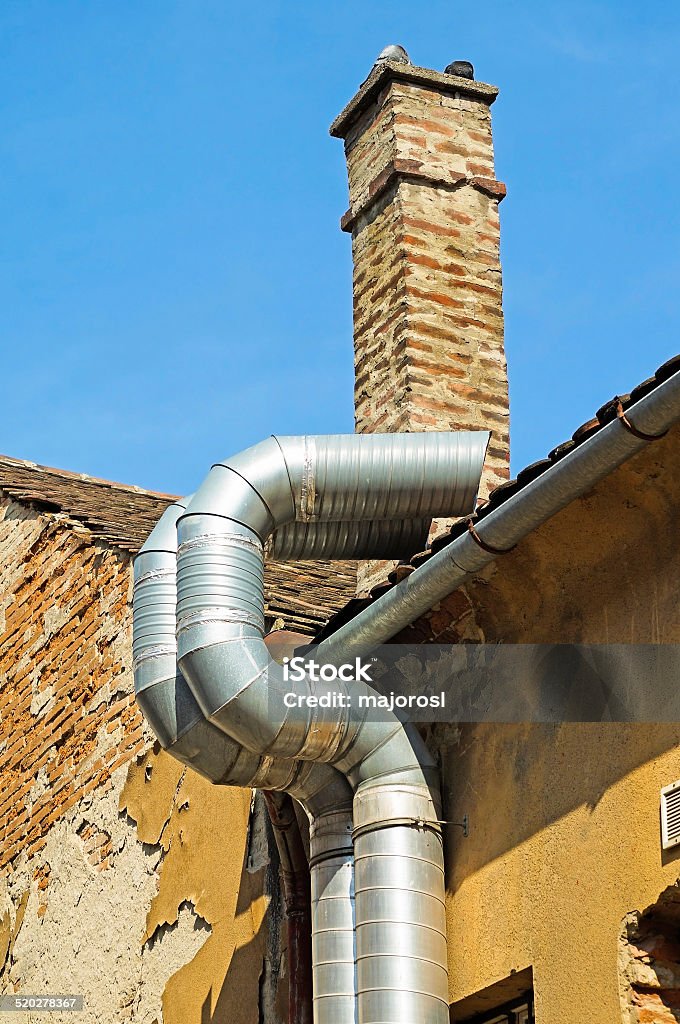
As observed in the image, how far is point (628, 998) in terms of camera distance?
5.16 metres

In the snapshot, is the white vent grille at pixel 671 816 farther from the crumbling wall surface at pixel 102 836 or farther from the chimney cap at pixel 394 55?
the chimney cap at pixel 394 55

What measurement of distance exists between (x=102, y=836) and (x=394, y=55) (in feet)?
15.5

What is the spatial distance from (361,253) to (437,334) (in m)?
0.86

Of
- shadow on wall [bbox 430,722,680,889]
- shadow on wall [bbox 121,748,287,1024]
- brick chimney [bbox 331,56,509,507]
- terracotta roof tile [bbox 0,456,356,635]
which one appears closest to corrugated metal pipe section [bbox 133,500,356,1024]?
shadow on wall [bbox 430,722,680,889]

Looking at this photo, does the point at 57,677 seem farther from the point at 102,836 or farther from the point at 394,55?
the point at 394,55

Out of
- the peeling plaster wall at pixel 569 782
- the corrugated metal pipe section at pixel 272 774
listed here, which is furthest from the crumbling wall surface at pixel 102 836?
the peeling plaster wall at pixel 569 782

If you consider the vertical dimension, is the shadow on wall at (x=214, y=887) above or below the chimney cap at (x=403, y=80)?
below

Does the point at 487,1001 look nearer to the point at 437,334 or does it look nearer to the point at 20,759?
the point at 437,334

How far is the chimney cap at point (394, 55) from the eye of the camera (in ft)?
30.7

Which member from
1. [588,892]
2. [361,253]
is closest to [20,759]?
[361,253]

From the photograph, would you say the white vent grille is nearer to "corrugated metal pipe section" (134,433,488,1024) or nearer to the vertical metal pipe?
"corrugated metal pipe section" (134,433,488,1024)

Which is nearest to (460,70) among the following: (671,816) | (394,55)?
(394,55)

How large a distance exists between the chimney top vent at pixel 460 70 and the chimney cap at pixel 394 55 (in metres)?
0.26

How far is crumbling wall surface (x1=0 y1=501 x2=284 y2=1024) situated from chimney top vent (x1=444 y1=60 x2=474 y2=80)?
3.45m
